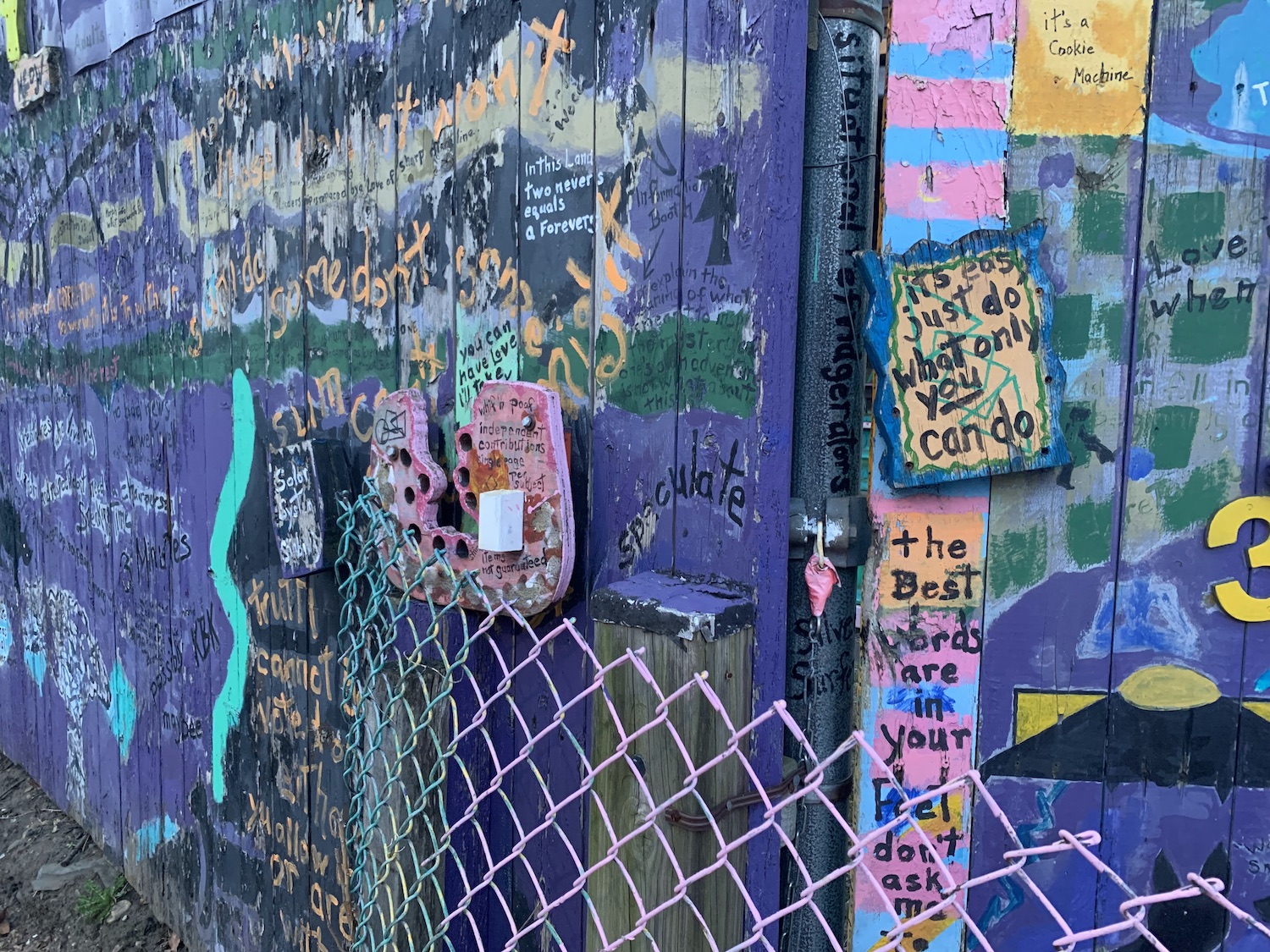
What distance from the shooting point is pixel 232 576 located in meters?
2.42

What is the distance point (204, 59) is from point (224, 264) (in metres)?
0.56

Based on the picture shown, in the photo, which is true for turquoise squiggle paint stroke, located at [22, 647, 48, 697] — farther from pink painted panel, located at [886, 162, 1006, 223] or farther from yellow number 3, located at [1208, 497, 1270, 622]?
yellow number 3, located at [1208, 497, 1270, 622]

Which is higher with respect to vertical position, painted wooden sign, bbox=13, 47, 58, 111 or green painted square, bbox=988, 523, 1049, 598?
painted wooden sign, bbox=13, 47, 58, 111

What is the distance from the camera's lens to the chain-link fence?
43.3 inches

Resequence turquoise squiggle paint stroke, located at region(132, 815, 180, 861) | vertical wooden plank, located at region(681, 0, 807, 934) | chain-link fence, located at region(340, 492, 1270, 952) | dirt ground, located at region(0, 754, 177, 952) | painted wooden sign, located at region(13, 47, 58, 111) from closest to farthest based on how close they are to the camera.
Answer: chain-link fence, located at region(340, 492, 1270, 952)
vertical wooden plank, located at region(681, 0, 807, 934)
turquoise squiggle paint stroke, located at region(132, 815, 180, 861)
dirt ground, located at region(0, 754, 177, 952)
painted wooden sign, located at region(13, 47, 58, 111)

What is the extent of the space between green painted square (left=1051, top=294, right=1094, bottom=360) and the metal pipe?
302 mm

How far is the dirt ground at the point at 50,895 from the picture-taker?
9.79 feet

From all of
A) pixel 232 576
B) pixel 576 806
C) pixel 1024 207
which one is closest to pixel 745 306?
pixel 1024 207

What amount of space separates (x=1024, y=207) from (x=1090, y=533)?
1.73 ft

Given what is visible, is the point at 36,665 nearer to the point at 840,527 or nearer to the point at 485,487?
the point at 485,487

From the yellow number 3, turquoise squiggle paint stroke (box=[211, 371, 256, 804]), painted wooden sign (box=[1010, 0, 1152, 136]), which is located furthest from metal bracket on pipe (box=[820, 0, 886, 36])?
turquoise squiggle paint stroke (box=[211, 371, 256, 804])

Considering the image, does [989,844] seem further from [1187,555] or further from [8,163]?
[8,163]

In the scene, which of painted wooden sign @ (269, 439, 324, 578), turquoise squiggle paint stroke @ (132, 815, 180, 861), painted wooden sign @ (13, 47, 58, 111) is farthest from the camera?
painted wooden sign @ (13, 47, 58, 111)

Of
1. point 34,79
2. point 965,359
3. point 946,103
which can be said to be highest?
point 34,79
